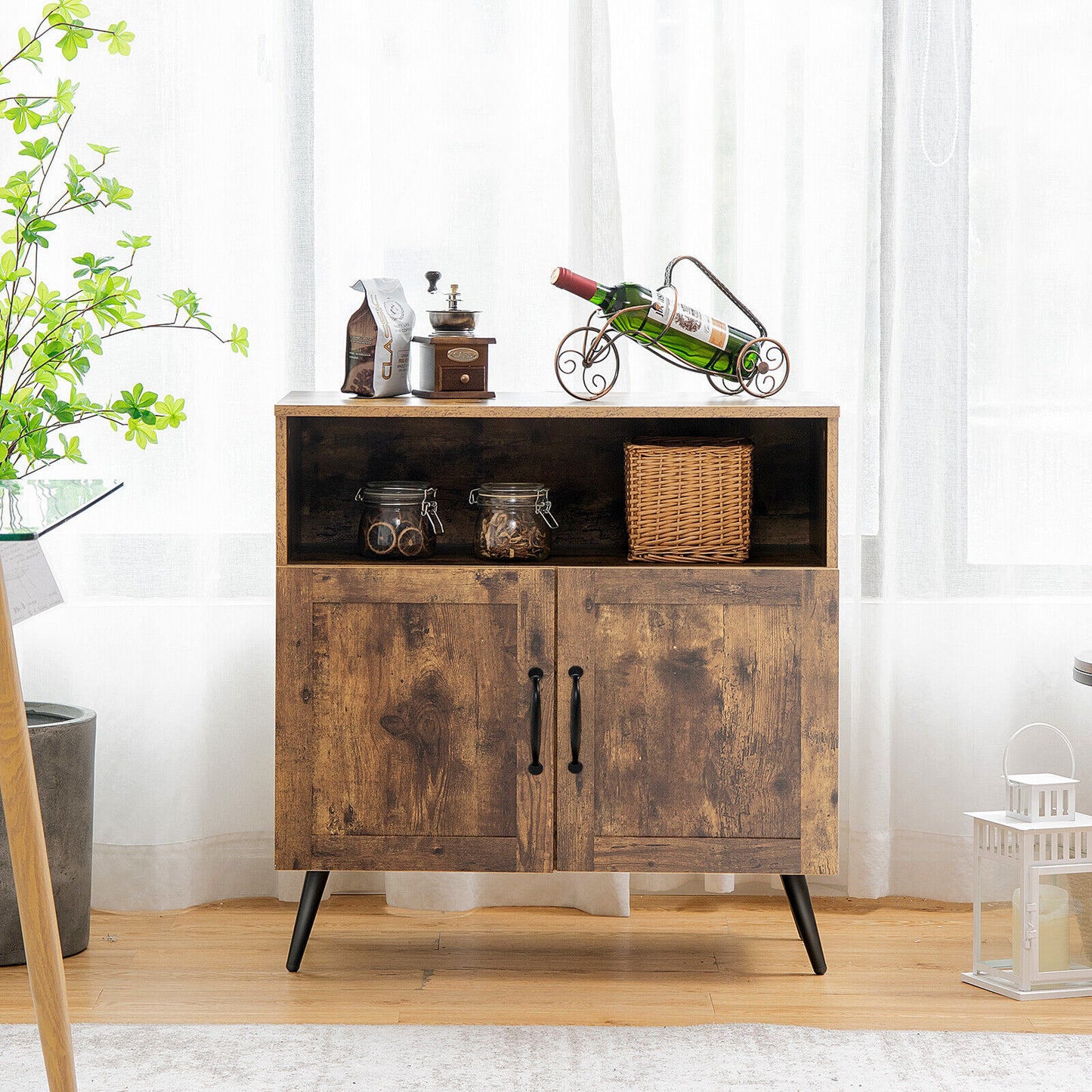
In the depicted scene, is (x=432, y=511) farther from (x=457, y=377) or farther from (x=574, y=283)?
(x=574, y=283)

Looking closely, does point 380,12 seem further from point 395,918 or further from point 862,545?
point 395,918

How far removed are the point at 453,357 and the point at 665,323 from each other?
37 cm

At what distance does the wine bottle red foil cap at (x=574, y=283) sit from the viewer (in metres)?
2.06

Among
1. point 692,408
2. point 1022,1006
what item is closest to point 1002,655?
point 1022,1006

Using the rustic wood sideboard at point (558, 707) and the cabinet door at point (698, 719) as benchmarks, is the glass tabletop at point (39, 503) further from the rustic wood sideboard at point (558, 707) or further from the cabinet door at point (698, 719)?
the cabinet door at point (698, 719)

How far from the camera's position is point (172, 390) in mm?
2494

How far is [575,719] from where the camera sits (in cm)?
205

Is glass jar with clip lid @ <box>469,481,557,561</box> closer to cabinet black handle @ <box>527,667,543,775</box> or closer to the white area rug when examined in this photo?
cabinet black handle @ <box>527,667,543,775</box>

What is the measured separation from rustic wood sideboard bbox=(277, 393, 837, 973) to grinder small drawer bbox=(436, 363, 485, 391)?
0.26 ft

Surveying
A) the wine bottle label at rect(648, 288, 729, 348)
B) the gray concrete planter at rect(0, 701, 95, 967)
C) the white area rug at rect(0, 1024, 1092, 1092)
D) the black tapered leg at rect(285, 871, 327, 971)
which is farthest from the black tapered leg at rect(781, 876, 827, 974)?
the gray concrete planter at rect(0, 701, 95, 967)

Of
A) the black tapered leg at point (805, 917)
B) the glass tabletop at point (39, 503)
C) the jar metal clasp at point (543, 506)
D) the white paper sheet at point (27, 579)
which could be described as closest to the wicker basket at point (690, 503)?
the jar metal clasp at point (543, 506)

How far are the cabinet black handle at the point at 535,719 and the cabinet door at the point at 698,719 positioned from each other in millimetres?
37

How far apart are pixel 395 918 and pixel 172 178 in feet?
5.01

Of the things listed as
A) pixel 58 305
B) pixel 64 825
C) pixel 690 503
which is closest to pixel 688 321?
pixel 690 503
